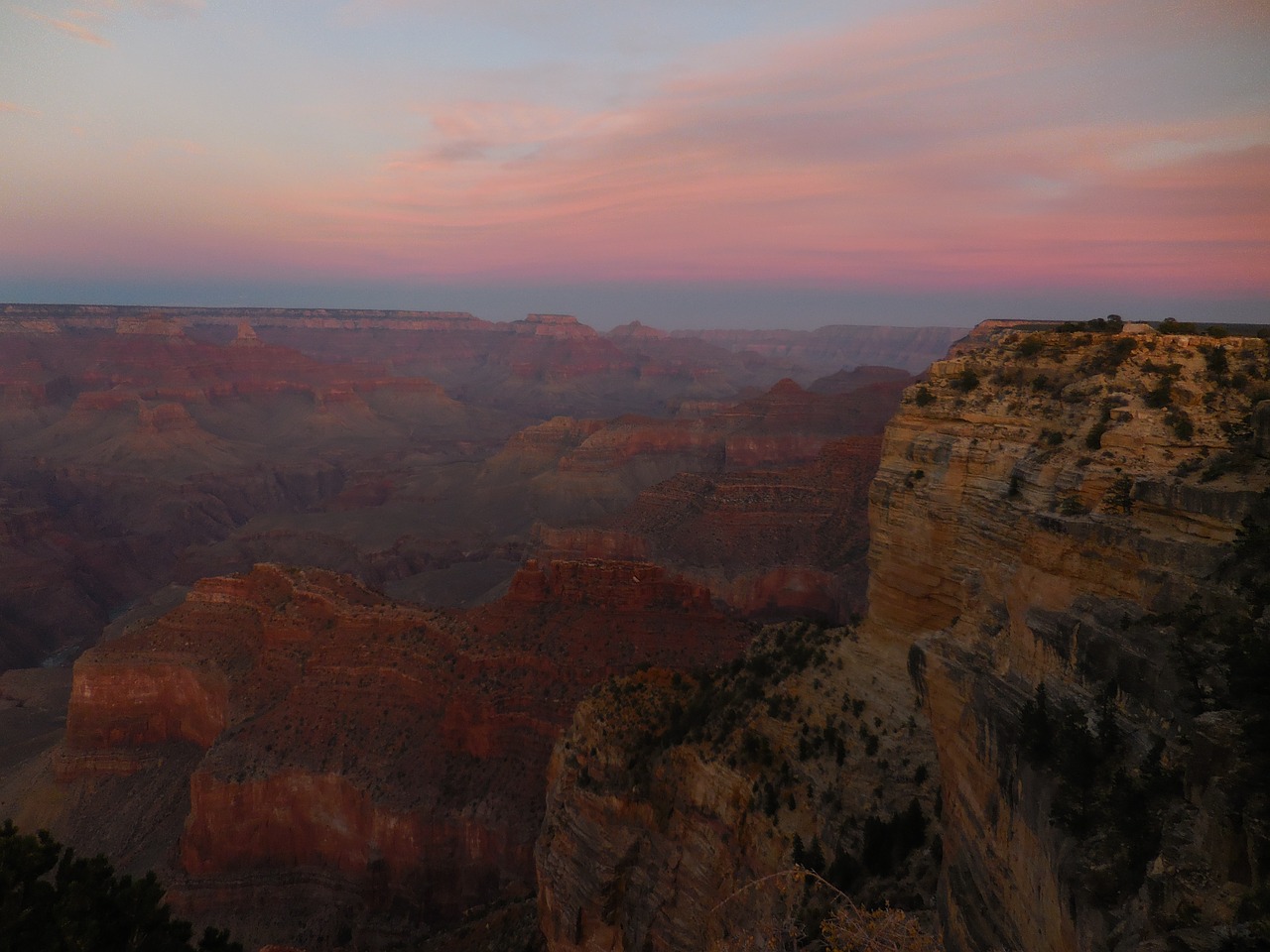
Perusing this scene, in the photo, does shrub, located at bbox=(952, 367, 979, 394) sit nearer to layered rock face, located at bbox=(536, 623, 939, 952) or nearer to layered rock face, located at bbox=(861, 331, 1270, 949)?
layered rock face, located at bbox=(861, 331, 1270, 949)

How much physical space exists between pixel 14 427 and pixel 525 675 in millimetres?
150607

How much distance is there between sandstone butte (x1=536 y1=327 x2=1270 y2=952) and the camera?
721 centimetres

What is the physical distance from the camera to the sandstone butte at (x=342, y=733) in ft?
90.1

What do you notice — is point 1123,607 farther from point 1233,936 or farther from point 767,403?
point 767,403

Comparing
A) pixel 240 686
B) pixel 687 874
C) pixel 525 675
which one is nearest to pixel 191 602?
pixel 240 686

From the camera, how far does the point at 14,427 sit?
132 meters

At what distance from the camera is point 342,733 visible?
1176 inches

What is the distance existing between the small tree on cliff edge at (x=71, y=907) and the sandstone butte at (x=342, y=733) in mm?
14497

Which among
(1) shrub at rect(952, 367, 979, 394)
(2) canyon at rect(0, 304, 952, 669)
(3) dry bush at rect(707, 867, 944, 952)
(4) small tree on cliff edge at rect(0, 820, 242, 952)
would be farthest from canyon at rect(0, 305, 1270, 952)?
(4) small tree on cliff edge at rect(0, 820, 242, 952)

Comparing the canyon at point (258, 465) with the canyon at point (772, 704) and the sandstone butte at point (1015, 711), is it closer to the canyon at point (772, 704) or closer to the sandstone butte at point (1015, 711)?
the canyon at point (772, 704)

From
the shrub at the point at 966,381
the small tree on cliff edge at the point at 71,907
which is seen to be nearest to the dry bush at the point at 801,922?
the small tree on cliff edge at the point at 71,907

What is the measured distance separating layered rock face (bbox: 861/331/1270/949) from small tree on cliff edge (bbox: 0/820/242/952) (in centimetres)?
1336

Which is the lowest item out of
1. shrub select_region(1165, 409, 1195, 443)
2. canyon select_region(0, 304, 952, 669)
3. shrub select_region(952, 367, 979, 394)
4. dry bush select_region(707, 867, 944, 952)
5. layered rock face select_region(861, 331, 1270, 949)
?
canyon select_region(0, 304, 952, 669)

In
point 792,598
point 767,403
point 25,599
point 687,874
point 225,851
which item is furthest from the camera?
point 767,403
